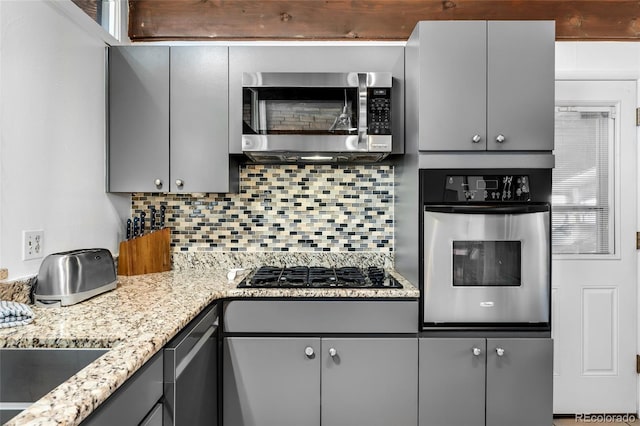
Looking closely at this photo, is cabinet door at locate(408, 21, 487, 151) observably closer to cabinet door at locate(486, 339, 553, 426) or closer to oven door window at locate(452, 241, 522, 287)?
oven door window at locate(452, 241, 522, 287)

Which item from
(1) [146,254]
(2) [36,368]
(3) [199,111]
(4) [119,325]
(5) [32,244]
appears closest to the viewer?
(2) [36,368]

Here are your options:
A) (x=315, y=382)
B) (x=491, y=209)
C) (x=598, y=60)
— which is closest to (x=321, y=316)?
(x=315, y=382)

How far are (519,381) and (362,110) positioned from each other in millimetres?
1472

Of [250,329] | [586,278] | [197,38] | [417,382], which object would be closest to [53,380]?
[250,329]

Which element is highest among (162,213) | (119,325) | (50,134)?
(50,134)

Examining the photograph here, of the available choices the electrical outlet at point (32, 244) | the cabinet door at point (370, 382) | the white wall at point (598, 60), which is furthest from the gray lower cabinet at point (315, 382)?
the white wall at point (598, 60)

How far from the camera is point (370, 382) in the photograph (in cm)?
182

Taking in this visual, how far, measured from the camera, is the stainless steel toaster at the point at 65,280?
1498 millimetres

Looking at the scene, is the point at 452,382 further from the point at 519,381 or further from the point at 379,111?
the point at 379,111

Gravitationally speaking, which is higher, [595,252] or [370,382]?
[595,252]

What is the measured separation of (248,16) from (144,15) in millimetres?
630

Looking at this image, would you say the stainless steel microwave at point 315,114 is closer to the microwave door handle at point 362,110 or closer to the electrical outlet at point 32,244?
the microwave door handle at point 362,110

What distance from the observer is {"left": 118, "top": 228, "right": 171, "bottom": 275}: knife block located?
2.17m

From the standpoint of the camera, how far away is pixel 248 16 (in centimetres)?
242
